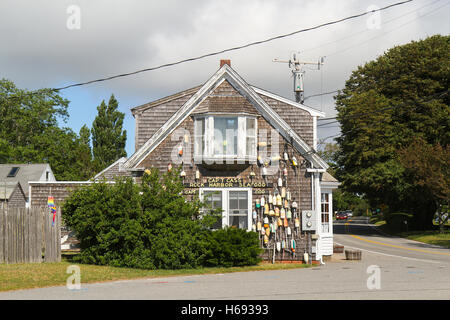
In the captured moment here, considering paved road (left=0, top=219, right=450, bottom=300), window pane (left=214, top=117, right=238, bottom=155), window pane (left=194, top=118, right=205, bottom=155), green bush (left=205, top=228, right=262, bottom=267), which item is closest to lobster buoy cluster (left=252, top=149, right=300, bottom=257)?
window pane (left=214, top=117, right=238, bottom=155)

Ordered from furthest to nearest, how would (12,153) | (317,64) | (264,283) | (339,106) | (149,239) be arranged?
(12,153) < (339,106) < (317,64) < (149,239) < (264,283)

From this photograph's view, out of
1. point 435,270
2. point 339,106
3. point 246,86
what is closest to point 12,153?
point 339,106

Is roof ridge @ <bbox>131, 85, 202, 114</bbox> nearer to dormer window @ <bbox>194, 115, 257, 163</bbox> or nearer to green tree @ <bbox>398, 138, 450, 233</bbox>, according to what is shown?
dormer window @ <bbox>194, 115, 257, 163</bbox>

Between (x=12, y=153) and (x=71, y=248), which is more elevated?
(x=12, y=153)

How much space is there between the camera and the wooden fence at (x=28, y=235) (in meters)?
19.7

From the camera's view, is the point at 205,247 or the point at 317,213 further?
the point at 317,213

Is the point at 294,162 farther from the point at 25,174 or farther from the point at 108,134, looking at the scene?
the point at 108,134

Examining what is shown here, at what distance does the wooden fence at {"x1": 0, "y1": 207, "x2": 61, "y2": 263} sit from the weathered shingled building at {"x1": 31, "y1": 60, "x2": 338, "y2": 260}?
140 inches

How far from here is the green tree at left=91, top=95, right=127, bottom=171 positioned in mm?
66500

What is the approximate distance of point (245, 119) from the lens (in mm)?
21531

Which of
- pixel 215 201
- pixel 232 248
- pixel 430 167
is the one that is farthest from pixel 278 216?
pixel 430 167

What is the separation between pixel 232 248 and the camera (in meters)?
19.2
